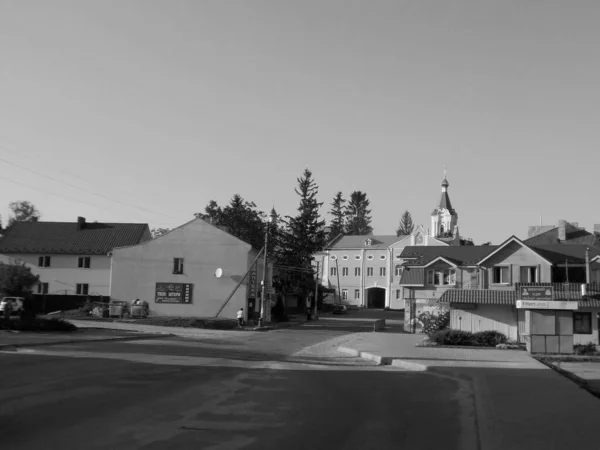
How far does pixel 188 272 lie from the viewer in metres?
52.8

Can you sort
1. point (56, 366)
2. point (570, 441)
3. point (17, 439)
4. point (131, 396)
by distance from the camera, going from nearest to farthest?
point (17, 439)
point (570, 441)
point (131, 396)
point (56, 366)

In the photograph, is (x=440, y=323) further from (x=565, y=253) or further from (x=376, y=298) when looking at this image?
(x=376, y=298)

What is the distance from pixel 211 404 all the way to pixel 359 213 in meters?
128

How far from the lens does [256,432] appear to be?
991 centimetres

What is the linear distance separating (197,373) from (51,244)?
48481 millimetres

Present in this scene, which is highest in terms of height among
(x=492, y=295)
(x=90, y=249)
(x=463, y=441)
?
(x=90, y=249)

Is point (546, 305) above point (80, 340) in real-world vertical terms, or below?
above

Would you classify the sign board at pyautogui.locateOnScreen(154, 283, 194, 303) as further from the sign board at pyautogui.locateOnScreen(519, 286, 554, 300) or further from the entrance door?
the entrance door

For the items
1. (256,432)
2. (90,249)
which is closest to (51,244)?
(90,249)

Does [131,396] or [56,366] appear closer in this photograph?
[131,396]

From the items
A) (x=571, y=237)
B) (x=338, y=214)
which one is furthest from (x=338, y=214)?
(x=571, y=237)

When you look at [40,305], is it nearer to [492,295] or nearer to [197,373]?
[492,295]

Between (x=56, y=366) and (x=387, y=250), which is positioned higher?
(x=387, y=250)

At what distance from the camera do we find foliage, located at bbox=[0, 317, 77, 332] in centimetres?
3256
